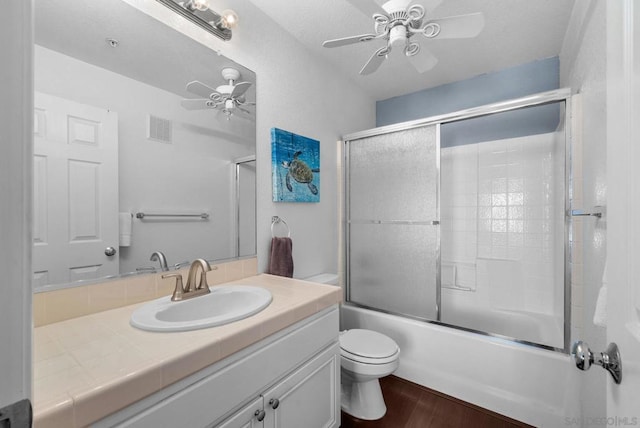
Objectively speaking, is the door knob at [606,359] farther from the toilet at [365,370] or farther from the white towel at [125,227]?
the white towel at [125,227]

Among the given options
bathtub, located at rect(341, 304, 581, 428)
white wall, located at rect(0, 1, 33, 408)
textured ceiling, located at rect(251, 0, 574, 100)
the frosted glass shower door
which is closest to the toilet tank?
the frosted glass shower door

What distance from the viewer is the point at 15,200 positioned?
290mm

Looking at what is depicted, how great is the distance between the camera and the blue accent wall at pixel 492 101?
7.50 ft

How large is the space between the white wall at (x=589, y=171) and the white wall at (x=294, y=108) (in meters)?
1.60

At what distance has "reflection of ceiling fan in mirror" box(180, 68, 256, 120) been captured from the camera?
147cm

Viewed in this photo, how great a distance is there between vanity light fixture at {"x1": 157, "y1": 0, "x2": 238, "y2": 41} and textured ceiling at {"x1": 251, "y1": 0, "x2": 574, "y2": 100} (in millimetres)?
347

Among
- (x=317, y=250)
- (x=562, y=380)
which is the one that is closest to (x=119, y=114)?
(x=317, y=250)

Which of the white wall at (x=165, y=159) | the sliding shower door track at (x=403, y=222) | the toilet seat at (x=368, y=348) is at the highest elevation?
the white wall at (x=165, y=159)

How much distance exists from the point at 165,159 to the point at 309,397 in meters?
1.29

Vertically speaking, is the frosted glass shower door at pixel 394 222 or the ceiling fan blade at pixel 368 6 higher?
the ceiling fan blade at pixel 368 6

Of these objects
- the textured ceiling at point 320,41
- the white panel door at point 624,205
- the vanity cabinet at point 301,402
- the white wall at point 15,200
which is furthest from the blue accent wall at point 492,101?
the white wall at point 15,200

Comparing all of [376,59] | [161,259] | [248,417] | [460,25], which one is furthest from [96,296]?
[460,25]

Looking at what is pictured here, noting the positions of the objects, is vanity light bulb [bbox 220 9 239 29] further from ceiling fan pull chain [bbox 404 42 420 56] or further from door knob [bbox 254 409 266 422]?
door knob [bbox 254 409 266 422]

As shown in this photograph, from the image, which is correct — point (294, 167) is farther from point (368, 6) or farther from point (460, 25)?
point (460, 25)
